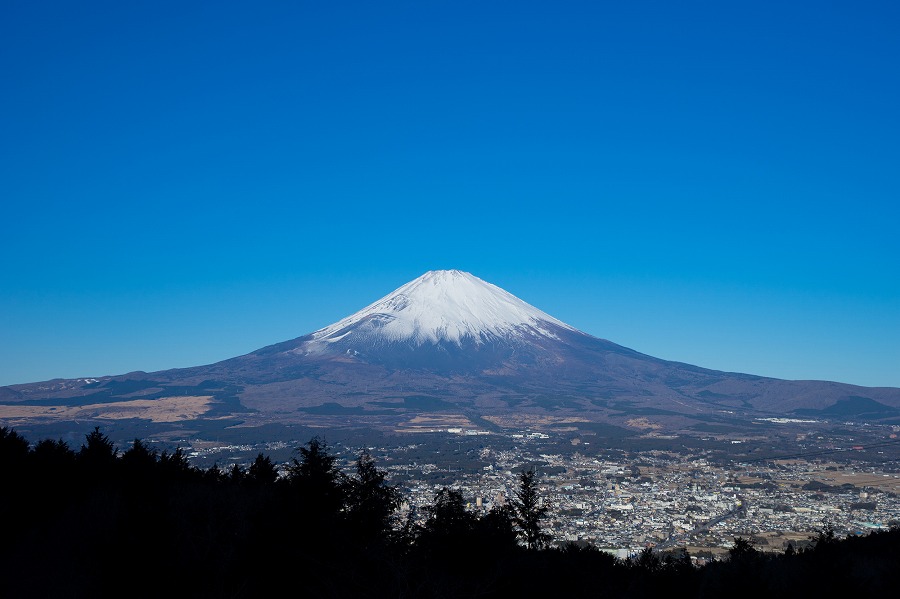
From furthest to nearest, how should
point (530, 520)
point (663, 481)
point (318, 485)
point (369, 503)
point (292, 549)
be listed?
point (663, 481), point (530, 520), point (369, 503), point (318, 485), point (292, 549)

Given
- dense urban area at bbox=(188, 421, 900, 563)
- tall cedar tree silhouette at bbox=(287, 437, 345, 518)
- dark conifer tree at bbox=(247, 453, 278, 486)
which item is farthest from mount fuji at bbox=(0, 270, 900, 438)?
tall cedar tree silhouette at bbox=(287, 437, 345, 518)

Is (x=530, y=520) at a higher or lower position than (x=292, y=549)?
lower

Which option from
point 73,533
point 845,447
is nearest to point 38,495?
point 73,533

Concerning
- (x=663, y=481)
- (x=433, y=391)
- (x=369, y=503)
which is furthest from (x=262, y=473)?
(x=433, y=391)

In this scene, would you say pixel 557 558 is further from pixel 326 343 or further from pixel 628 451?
pixel 326 343

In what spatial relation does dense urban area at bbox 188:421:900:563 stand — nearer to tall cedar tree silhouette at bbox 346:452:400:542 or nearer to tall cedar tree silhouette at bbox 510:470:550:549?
tall cedar tree silhouette at bbox 510:470:550:549

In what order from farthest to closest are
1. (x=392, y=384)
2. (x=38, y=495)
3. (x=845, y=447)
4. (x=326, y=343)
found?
(x=326, y=343)
(x=392, y=384)
(x=845, y=447)
(x=38, y=495)

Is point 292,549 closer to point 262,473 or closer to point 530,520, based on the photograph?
point 530,520

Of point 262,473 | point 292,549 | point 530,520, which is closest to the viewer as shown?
point 292,549
